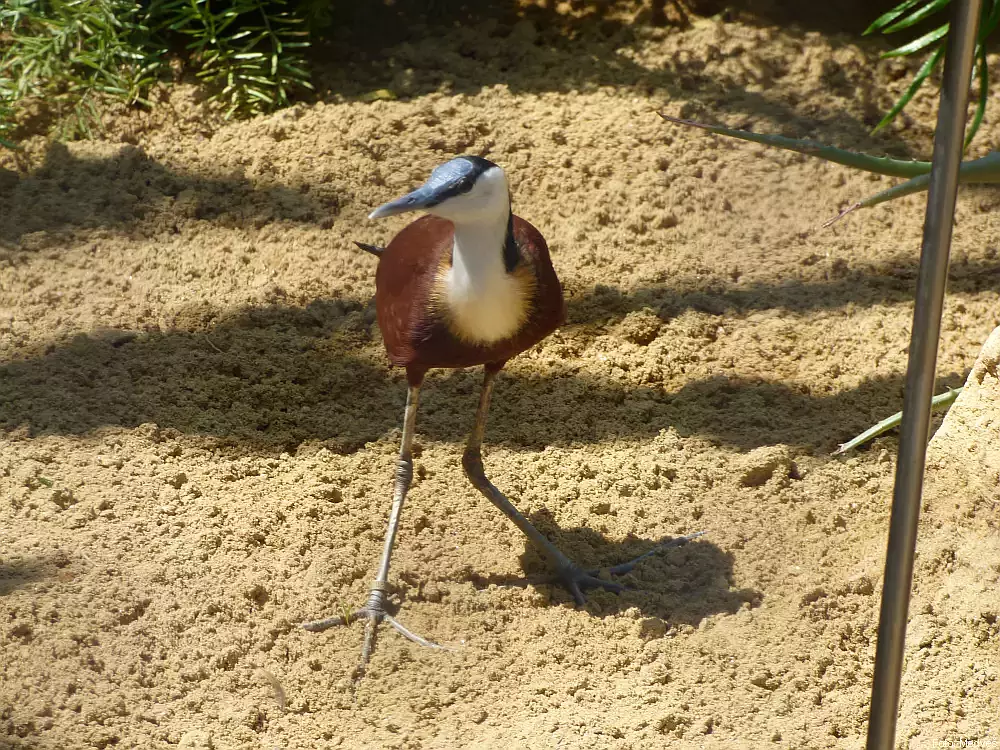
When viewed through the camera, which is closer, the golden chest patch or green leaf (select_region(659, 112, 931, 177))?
green leaf (select_region(659, 112, 931, 177))

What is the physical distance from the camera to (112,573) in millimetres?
2811

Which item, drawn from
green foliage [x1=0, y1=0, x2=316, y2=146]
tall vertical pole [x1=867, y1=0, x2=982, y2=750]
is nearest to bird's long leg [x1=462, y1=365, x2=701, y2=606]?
tall vertical pole [x1=867, y1=0, x2=982, y2=750]

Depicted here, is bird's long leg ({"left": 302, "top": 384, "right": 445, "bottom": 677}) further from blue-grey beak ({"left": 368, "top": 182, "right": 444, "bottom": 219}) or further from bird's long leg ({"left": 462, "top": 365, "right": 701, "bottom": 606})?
blue-grey beak ({"left": 368, "top": 182, "right": 444, "bottom": 219})

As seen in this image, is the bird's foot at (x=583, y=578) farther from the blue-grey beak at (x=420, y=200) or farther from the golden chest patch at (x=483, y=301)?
the blue-grey beak at (x=420, y=200)

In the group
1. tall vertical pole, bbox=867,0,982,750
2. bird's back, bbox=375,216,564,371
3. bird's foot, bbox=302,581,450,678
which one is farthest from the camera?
bird's foot, bbox=302,581,450,678

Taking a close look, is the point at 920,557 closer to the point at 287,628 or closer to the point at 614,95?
the point at 287,628

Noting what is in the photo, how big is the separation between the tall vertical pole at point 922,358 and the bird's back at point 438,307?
1.47 m

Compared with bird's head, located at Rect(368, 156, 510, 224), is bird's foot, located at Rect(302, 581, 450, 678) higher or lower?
lower

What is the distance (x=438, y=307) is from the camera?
8.70ft

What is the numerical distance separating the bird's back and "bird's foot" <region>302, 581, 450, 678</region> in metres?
0.60

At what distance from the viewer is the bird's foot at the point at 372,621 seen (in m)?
2.77

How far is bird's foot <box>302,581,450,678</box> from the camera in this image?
2.77 m

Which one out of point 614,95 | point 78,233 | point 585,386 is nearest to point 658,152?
point 614,95

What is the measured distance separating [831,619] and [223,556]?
1.55 meters
